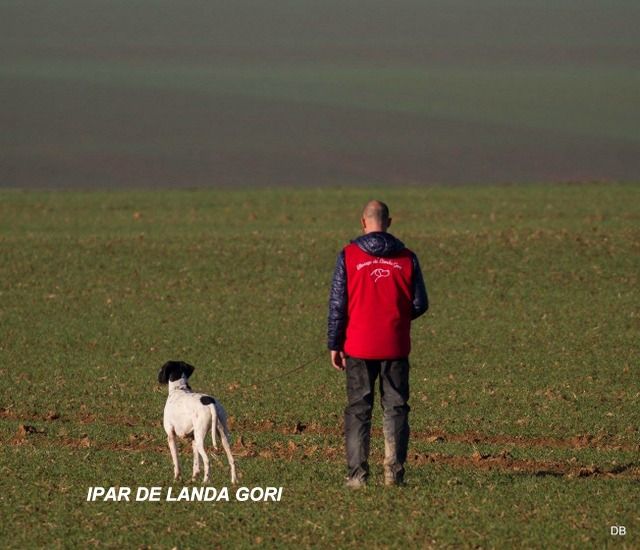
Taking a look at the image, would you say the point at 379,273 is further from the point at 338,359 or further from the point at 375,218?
the point at 338,359

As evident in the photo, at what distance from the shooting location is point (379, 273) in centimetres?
1161

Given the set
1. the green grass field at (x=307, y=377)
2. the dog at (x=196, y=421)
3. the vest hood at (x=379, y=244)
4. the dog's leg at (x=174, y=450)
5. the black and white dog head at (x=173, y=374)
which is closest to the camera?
the green grass field at (x=307, y=377)

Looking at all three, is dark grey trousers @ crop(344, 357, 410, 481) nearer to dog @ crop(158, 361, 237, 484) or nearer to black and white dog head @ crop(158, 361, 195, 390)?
dog @ crop(158, 361, 237, 484)

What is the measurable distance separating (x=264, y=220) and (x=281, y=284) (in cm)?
1677

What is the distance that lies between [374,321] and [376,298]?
19 centimetres

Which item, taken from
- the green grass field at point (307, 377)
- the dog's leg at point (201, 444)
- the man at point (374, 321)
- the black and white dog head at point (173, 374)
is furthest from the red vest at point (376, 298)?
the black and white dog head at point (173, 374)

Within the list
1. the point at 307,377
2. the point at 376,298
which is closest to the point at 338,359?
the point at 376,298

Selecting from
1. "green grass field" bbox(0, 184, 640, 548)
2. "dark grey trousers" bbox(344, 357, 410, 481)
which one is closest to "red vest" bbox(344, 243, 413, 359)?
"dark grey trousers" bbox(344, 357, 410, 481)

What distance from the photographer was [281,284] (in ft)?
109

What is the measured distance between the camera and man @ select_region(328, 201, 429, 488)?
1161 centimetres

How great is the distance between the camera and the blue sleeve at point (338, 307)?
1165 centimetres

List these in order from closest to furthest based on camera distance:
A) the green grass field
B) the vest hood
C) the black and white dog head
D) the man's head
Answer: the green grass field → the vest hood → the man's head → the black and white dog head

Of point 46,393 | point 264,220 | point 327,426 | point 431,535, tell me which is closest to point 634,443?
point 327,426

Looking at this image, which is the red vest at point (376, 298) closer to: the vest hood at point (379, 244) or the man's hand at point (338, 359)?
the vest hood at point (379, 244)
